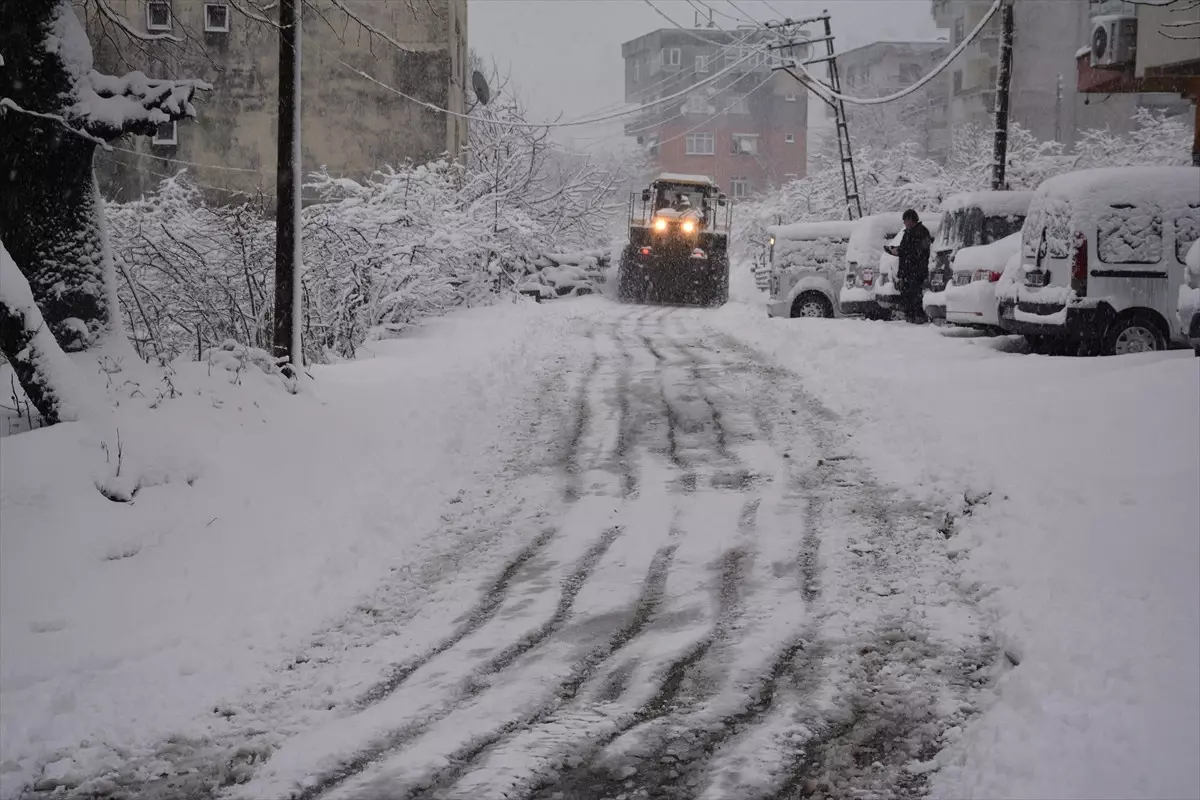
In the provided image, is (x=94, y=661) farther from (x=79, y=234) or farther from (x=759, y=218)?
(x=759, y=218)

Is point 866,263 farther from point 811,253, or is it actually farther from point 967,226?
point 967,226

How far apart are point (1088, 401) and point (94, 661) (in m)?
7.92

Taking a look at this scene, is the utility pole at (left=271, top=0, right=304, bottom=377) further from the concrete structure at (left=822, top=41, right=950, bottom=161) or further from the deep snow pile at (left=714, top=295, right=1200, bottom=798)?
the concrete structure at (left=822, top=41, right=950, bottom=161)

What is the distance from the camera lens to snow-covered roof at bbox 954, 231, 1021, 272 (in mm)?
15172

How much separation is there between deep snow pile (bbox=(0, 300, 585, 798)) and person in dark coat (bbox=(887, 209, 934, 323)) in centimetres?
985

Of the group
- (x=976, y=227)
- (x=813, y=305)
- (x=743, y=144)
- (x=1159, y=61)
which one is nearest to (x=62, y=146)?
(x=976, y=227)

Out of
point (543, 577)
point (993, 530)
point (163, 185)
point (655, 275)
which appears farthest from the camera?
point (655, 275)

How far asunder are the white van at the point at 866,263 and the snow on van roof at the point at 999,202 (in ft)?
7.13

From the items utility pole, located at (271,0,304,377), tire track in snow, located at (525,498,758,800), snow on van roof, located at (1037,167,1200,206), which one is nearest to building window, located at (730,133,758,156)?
snow on van roof, located at (1037,167,1200,206)

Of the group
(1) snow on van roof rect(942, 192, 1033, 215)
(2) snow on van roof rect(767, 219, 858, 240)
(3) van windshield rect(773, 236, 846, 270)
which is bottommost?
(3) van windshield rect(773, 236, 846, 270)

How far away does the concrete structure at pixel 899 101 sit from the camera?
69.3m

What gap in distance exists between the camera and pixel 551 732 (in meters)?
4.01

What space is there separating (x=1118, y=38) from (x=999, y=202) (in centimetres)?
1096

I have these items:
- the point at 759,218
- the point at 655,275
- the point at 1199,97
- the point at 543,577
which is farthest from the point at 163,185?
the point at 759,218
